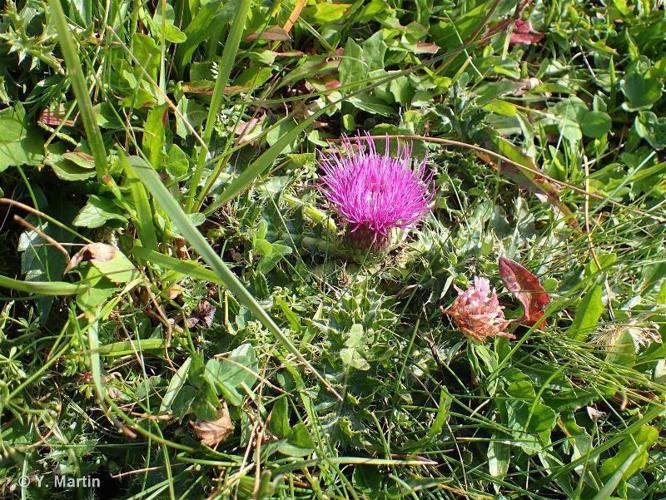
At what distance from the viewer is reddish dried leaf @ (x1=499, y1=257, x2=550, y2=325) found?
1.77 metres

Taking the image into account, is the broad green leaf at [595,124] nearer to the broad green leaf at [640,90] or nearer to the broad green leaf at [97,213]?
the broad green leaf at [640,90]

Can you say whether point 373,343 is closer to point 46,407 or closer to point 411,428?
point 411,428

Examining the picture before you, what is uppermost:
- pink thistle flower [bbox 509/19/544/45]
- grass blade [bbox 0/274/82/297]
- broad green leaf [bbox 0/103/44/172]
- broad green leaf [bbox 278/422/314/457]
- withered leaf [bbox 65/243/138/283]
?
pink thistle flower [bbox 509/19/544/45]

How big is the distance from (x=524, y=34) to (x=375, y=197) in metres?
0.94

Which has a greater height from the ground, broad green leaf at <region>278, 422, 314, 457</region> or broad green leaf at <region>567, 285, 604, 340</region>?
broad green leaf at <region>567, 285, 604, 340</region>

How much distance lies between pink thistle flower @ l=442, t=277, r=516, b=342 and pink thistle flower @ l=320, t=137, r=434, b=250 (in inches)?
9.7

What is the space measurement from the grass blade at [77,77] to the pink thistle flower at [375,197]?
62 cm

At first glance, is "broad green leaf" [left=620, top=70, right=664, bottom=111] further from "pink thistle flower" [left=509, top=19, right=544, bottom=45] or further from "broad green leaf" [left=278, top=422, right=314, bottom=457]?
"broad green leaf" [left=278, top=422, right=314, bottom=457]

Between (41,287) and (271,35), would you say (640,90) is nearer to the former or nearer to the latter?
(271,35)

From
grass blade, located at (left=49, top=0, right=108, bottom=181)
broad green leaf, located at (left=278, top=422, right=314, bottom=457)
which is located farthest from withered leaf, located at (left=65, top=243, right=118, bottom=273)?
broad green leaf, located at (left=278, top=422, right=314, bottom=457)

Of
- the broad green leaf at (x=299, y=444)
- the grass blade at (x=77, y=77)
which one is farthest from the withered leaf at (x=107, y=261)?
the broad green leaf at (x=299, y=444)

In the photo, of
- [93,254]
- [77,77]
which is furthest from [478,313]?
[77,77]

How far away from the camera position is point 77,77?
1.16 m

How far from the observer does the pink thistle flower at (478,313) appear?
1.65 metres
